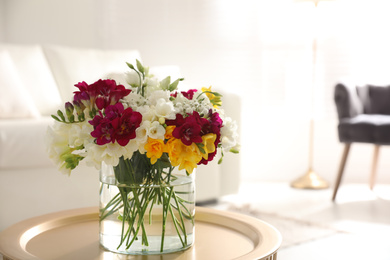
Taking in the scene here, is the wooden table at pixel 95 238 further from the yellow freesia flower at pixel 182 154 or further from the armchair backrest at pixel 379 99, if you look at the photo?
the armchair backrest at pixel 379 99

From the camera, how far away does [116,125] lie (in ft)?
3.46

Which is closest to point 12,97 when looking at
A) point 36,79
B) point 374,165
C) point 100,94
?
point 36,79

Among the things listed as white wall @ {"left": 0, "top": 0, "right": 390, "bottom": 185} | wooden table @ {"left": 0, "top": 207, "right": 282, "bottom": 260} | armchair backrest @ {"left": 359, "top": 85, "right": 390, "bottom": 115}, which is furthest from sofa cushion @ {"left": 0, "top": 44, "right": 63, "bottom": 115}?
armchair backrest @ {"left": 359, "top": 85, "right": 390, "bottom": 115}

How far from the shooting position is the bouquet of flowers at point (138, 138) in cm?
107

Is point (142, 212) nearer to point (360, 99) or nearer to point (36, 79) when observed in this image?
point (36, 79)

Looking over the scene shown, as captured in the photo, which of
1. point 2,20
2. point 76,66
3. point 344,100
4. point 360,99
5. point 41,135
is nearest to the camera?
point 41,135

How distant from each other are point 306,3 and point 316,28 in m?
0.23

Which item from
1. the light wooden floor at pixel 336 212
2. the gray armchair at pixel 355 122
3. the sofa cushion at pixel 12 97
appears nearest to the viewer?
the light wooden floor at pixel 336 212

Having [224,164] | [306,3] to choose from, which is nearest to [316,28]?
[306,3]

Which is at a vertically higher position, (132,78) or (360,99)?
(132,78)

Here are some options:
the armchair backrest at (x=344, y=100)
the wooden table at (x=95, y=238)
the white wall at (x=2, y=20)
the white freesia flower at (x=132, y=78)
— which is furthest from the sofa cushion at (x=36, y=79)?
the white freesia flower at (x=132, y=78)

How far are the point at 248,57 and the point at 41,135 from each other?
2134 millimetres

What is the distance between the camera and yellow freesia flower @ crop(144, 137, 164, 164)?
107 centimetres

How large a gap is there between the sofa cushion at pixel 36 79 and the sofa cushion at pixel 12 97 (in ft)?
0.62
